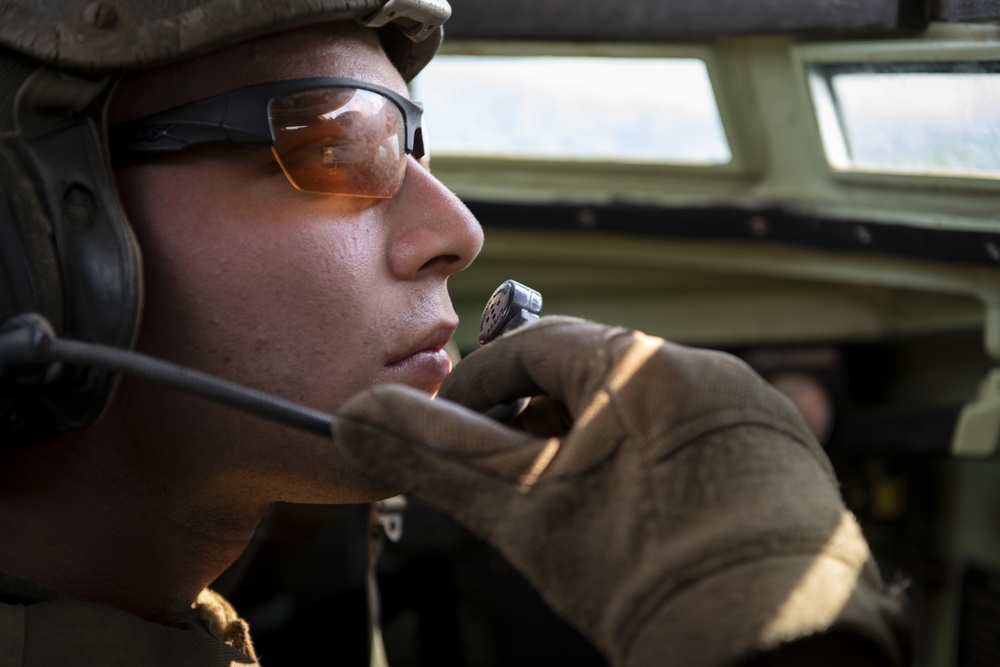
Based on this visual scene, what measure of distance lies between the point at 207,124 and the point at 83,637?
1.87ft

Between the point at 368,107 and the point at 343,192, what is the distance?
0.10 m

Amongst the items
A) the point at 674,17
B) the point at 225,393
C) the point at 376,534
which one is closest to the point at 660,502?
the point at 225,393

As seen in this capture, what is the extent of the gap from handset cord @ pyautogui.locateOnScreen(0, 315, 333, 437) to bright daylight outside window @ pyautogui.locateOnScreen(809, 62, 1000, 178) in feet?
5.67

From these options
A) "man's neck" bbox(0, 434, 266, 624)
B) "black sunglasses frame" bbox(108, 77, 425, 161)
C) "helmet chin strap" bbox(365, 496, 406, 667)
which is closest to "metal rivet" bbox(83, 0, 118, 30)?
"black sunglasses frame" bbox(108, 77, 425, 161)

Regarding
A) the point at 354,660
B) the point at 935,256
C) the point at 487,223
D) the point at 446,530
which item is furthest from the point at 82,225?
the point at 487,223

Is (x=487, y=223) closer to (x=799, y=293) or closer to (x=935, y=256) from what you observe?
(x=799, y=293)

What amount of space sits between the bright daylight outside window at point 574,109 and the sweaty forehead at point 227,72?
1854 mm

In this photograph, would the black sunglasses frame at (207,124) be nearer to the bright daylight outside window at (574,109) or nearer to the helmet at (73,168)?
the helmet at (73,168)

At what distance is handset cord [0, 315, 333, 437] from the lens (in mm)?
990

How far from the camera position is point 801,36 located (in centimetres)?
263

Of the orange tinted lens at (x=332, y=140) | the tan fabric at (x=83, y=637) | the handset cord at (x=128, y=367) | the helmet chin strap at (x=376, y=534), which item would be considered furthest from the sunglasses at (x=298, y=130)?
the helmet chin strap at (x=376, y=534)

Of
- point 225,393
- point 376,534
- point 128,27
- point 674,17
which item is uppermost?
point 128,27

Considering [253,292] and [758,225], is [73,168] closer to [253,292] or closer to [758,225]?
[253,292]

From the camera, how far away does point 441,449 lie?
94cm
